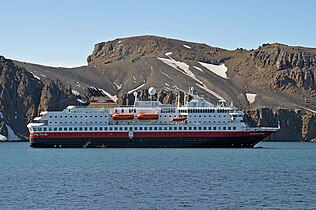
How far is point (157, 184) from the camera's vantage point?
36.9 m

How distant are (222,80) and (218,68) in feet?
62.3

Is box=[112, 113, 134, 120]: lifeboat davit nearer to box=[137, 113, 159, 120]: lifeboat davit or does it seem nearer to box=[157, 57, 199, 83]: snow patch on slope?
box=[137, 113, 159, 120]: lifeboat davit

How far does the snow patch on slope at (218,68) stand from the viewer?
607 ft

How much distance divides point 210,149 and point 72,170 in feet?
96.4

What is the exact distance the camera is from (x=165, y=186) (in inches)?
1416

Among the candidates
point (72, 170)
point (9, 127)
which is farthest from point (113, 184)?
point (9, 127)

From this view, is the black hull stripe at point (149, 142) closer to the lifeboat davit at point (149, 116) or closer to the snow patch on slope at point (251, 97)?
the lifeboat davit at point (149, 116)

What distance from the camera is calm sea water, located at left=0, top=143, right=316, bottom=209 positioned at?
101 feet

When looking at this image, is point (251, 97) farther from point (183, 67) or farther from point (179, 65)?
point (179, 65)

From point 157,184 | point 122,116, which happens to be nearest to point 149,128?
point 122,116

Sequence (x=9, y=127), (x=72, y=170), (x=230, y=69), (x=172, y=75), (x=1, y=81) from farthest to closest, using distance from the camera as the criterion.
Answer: (x=230, y=69)
(x=172, y=75)
(x=1, y=81)
(x=9, y=127)
(x=72, y=170)

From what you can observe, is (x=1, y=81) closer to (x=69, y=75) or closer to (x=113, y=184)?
(x=69, y=75)

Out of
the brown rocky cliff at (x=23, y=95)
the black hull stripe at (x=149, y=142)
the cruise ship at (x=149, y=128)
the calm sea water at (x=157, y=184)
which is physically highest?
the brown rocky cliff at (x=23, y=95)

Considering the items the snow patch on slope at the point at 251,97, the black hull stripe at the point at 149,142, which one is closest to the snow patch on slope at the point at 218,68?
the snow patch on slope at the point at 251,97
